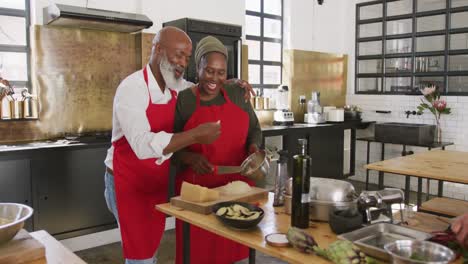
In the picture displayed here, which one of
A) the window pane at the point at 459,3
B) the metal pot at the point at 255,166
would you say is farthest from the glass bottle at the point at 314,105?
the metal pot at the point at 255,166

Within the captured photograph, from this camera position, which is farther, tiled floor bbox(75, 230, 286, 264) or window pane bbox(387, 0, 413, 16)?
window pane bbox(387, 0, 413, 16)

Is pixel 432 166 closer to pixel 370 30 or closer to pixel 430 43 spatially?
pixel 430 43

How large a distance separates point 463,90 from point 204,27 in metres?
4.04

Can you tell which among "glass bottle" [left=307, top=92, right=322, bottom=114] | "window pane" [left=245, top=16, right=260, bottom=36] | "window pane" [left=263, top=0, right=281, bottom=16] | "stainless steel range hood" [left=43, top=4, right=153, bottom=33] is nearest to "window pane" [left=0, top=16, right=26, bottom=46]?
"stainless steel range hood" [left=43, top=4, right=153, bottom=33]

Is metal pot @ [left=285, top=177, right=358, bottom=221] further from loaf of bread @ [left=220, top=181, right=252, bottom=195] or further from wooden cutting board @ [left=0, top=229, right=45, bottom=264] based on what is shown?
wooden cutting board @ [left=0, top=229, right=45, bottom=264]

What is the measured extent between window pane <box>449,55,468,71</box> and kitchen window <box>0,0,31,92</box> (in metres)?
5.75

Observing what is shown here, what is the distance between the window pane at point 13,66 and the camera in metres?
4.38

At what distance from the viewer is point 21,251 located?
1.60 m

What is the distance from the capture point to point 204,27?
196 inches

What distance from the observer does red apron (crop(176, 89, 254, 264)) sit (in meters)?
2.69

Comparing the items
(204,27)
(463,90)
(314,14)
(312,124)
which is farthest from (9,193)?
(463,90)

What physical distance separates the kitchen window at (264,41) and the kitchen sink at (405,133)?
1823mm

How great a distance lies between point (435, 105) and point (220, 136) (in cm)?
495

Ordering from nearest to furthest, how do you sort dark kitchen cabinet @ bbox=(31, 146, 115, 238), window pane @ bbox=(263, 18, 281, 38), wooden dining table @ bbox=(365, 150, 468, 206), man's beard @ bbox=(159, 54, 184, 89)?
man's beard @ bbox=(159, 54, 184, 89), wooden dining table @ bbox=(365, 150, 468, 206), dark kitchen cabinet @ bbox=(31, 146, 115, 238), window pane @ bbox=(263, 18, 281, 38)
